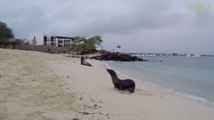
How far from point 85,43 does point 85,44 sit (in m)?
0.46

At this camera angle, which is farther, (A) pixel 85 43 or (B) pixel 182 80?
(A) pixel 85 43

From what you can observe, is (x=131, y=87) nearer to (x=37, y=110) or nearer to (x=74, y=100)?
(x=74, y=100)

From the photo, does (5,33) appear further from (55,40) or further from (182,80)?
(182,80)

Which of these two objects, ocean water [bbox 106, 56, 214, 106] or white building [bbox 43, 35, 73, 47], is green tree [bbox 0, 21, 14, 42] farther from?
ocean water [bbox 106, 56, 214, 106]

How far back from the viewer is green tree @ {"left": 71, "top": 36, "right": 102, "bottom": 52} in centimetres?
7562

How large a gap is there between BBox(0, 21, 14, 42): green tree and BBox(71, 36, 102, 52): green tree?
16378mm

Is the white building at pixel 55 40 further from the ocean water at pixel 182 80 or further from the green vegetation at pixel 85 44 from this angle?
the ocean water at pixel 182 80

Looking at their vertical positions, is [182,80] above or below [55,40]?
below

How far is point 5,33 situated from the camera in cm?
7606

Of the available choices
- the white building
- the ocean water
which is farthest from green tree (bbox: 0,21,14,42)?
the ocean water

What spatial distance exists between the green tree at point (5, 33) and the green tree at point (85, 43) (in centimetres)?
1638

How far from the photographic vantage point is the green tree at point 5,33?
74812 millimetres

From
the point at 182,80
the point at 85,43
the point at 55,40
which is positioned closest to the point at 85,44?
the point at 85,43

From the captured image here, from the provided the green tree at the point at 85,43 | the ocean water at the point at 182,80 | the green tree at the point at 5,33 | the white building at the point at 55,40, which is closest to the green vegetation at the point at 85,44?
the green tree at the point at 85,43
